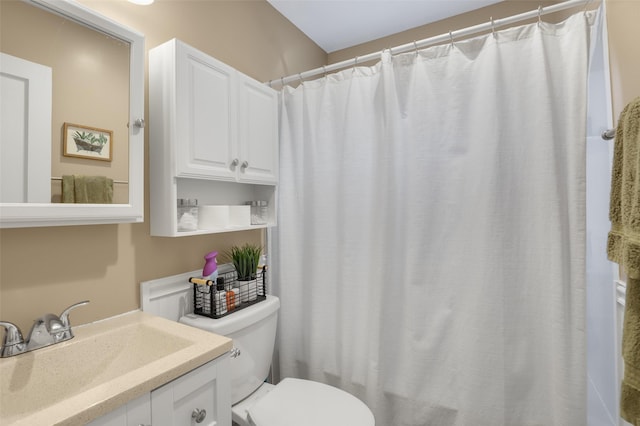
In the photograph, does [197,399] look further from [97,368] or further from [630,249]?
[630,249]

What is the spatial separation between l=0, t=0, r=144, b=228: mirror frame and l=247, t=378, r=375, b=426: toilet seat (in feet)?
2.93

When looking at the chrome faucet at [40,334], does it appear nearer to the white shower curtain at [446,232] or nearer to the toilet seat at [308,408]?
the toilet seat at [308,408]

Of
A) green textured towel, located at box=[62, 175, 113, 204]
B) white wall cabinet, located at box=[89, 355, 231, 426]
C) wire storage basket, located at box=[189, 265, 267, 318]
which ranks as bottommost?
white wall cabinet, located at box=[89, 355, 231, 426]

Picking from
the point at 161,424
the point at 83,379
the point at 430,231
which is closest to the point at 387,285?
the point at 430,231

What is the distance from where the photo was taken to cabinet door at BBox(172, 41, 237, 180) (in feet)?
Answer: 4.10

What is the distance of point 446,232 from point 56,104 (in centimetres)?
156

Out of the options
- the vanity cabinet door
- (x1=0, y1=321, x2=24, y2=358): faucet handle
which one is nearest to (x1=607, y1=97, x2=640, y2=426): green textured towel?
the vanity cabinet door

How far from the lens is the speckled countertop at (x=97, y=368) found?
693mm

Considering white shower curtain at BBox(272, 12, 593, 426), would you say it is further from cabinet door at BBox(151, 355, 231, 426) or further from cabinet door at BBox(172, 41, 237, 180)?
cabinet door at BBox(151, 355, 231, 426)

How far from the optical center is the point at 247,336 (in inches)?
55.3

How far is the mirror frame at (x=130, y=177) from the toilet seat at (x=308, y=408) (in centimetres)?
89

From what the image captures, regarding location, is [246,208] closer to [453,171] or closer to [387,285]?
[387,285]

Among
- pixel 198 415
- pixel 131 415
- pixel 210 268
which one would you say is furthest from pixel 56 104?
pixel 198 415

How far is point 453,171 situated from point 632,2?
773 mm
